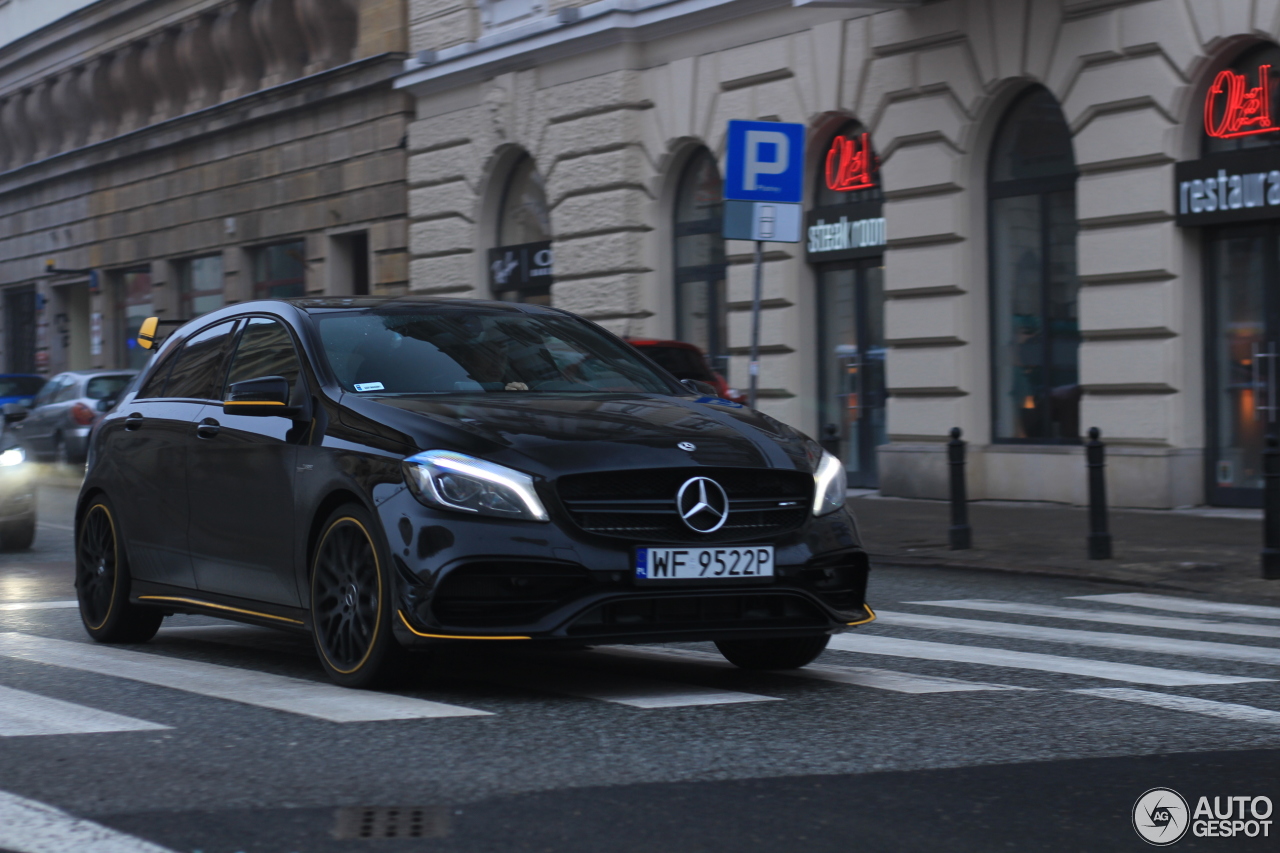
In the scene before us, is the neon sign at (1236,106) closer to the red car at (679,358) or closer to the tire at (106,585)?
the red car at (679,358)

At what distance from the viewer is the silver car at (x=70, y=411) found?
1030 inches

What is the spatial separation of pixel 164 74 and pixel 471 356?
98.8 feet

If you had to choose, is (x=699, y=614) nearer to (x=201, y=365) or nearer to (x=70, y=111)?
(x=201, y=365)

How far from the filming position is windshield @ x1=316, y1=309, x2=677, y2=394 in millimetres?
6789

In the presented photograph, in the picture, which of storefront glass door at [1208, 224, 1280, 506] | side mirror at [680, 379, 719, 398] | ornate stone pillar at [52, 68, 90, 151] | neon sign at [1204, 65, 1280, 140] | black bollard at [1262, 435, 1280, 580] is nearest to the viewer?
side mirror at [680, 379, 719, 398]

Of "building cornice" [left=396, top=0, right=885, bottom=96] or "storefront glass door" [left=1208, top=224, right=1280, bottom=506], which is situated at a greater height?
"building cornice" [left=396, top=0, right=885, bottom=96]

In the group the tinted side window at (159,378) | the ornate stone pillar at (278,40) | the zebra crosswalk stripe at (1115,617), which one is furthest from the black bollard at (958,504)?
the ornate stone pillar at (278,40)

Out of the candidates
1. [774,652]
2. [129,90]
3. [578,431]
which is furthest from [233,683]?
[129,90]

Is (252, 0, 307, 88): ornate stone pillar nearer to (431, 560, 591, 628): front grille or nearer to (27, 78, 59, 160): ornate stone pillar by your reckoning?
(27, 78, 59, 160): ornate stone pillar

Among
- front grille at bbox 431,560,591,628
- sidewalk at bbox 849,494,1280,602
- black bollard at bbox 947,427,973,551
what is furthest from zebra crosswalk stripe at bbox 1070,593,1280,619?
front grille at bbox 431,560,591,628

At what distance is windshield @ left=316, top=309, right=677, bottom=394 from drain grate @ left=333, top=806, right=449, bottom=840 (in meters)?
2.49

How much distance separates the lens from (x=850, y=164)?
1919 centimetres

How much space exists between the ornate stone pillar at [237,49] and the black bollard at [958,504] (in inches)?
847

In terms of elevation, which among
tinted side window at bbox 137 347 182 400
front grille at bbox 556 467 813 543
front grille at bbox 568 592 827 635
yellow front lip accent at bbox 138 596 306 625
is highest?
tinted side window at bbox 137 347 182 400
